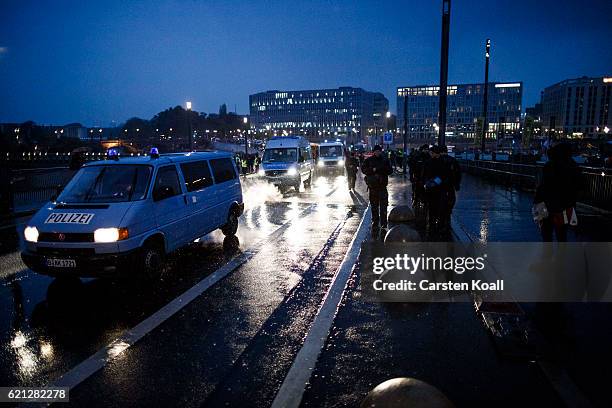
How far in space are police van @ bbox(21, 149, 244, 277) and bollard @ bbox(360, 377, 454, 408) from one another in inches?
179

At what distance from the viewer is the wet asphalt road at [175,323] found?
12.7 ft

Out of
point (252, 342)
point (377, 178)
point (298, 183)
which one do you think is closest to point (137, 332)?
point (252, 342)

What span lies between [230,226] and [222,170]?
1.36 m

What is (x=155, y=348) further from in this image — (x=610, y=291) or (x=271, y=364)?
(x=610, y=291)

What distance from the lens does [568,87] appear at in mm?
176125

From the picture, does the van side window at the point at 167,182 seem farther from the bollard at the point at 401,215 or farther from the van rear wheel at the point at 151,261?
the bollard at the point at 401,215

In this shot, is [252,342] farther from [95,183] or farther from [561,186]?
[561,186]

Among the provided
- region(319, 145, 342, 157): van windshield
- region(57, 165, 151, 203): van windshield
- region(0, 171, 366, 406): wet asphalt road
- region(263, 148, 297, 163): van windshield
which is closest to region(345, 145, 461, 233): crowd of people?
region(0, 171, 366, 406): wet asphalt road

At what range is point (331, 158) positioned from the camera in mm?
35625

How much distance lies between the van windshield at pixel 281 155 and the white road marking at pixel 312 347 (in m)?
13.4

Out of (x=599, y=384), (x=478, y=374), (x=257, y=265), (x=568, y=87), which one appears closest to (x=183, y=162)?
(x=257, y=265)

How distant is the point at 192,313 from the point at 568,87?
688ft

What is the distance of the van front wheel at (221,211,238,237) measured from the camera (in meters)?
9.98

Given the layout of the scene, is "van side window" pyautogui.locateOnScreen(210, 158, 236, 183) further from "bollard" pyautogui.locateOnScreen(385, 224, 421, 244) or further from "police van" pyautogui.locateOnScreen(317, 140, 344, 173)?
"police van" pyautogui.locateOnScreen(317, 140, 344, 173)
